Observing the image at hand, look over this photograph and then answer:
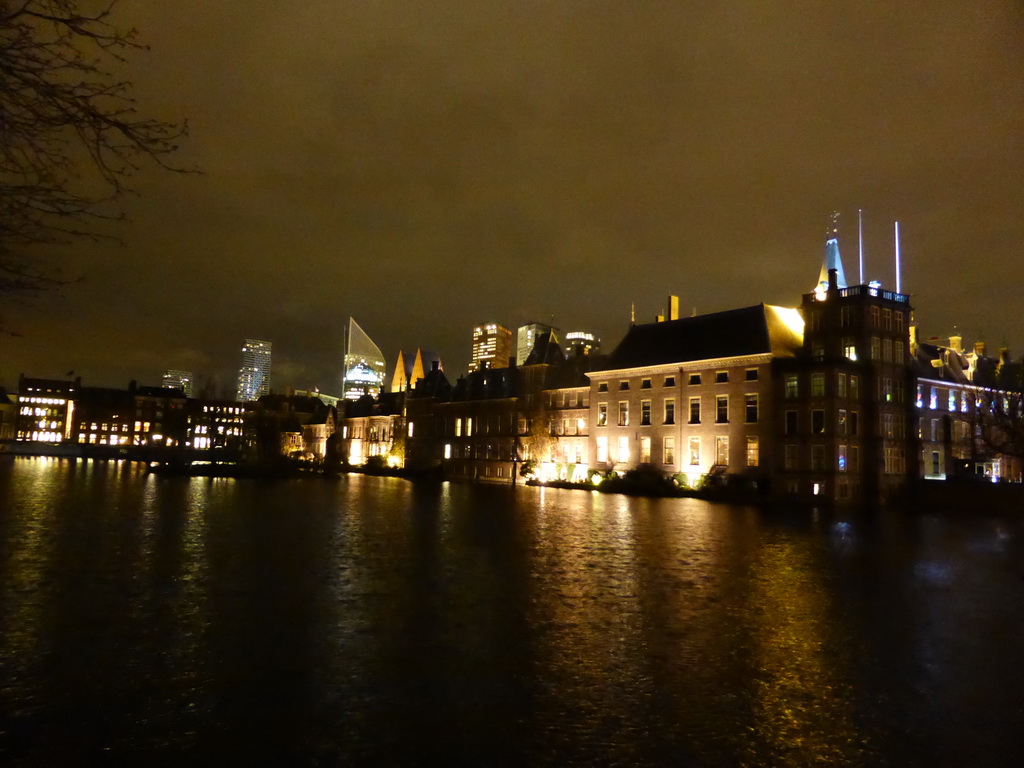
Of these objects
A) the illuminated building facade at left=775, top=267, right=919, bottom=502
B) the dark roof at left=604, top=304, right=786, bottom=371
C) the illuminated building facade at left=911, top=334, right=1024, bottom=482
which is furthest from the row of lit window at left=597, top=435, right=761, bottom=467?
the illuminated building facade at left=911, top=334, right=1024, bottom=482

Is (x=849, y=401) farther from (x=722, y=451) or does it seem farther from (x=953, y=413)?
(x=953, y=413)

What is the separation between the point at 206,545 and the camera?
2431 centimetres

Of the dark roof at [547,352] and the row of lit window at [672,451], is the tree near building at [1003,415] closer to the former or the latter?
the row of lit window at [672,451]

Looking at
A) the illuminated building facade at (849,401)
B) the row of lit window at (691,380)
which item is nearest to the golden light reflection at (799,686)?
the illuminated building facade at (849,401)

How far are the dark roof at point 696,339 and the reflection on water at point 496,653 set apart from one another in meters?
39.5

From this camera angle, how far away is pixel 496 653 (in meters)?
12.1

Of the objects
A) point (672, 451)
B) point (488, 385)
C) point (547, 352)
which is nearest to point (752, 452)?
point (672, 451)

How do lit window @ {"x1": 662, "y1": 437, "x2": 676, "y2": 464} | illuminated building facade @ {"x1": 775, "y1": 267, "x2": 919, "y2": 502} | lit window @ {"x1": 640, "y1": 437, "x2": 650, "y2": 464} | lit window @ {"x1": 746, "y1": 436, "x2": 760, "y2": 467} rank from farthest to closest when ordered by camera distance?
lit window @ {"x1": 640, "y1": 437, "x2": 650, "y2": 464}
lit window @ {"x1": 662, "y1": 437, "x2": 676, "y2": 464}
lit window @ {"x1": 746, "y1": 436, "x2": 760, "y2": 467}
illuminated building facade @ {"x1": 775, "y1": 267, "x2": 919, "y2": 502}

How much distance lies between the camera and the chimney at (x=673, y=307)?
80125 millimetres

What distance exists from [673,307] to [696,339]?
1118cm

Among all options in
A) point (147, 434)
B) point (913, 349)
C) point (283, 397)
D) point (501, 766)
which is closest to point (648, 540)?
point (501, 766)

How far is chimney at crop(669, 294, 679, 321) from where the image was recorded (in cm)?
8012

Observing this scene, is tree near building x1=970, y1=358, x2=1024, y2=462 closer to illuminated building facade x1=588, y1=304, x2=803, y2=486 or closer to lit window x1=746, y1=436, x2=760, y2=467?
illuminated building facade x1=588, y1=304, x2=803, y2=486

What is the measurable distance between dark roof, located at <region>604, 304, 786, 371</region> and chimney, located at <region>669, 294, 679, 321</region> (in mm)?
4198
